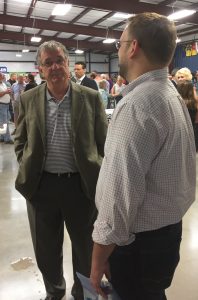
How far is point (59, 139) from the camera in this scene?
1.76 meters

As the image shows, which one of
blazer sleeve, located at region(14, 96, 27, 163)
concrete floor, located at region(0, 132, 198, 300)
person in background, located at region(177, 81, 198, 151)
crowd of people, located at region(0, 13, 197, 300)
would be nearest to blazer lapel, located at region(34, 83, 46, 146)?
blazer sleeve, located at region(14, 96, 27, 163)

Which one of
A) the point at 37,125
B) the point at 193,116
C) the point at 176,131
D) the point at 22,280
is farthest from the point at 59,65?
the point at 193,116

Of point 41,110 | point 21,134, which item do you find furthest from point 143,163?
point 21,134

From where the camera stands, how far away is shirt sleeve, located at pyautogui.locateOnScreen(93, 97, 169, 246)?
3.27 feet

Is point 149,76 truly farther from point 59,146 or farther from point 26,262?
point 26,262

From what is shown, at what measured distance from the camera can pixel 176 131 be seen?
1.06 m

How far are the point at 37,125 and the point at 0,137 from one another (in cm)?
709

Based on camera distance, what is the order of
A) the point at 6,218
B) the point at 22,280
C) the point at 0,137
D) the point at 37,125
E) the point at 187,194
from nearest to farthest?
the point at 187,194 < the point at 37,125 < the point at 22,280 < the point at 6,218 < the point at 0,137

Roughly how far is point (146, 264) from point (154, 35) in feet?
2.38

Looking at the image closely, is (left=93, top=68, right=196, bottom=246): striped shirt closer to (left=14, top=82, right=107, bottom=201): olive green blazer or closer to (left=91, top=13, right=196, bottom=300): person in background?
(left=91, top=13, right=196, bottom=300): person in background

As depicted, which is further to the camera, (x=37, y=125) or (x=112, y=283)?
(x=37, y=125)

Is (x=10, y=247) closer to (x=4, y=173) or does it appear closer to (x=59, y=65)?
(x=59, y=65)

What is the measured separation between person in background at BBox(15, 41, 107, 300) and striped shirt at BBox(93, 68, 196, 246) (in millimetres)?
656

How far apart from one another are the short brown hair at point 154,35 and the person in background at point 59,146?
2.47 feet
